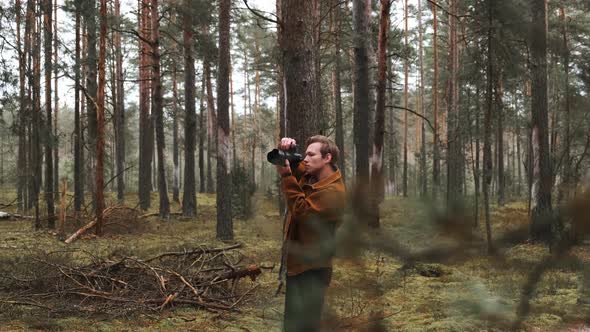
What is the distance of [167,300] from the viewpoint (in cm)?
567

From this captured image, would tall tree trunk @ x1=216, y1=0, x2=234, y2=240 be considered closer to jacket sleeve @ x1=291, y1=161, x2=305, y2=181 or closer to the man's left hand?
jacket sleeve @ x1=291, y1=161, x2=305, y2=181

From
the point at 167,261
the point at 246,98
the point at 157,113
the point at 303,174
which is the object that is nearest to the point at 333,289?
the point at 303,174

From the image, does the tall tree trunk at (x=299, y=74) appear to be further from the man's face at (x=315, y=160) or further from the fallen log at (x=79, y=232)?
the fallen log at (x=79, y=232)

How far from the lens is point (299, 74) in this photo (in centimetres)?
587

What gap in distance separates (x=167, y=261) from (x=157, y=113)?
884 centimetres

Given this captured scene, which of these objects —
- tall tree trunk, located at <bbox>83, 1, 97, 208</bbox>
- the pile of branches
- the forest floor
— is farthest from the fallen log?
the forest floor

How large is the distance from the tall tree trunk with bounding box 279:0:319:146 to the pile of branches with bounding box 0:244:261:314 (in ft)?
6.71

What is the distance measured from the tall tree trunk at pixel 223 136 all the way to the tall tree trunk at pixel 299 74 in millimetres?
5232

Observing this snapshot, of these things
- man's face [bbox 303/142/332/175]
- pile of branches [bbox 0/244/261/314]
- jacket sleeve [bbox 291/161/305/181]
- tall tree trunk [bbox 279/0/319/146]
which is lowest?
pile of branches [bbox 0/244/261/314]

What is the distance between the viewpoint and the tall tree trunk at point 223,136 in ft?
35.8

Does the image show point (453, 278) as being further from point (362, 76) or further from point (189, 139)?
point (189, 139)

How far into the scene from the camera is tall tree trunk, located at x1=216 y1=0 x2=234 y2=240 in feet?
35.8

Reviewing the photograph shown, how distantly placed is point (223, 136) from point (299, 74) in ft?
17.7

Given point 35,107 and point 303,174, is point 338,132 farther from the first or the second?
point 303,174
